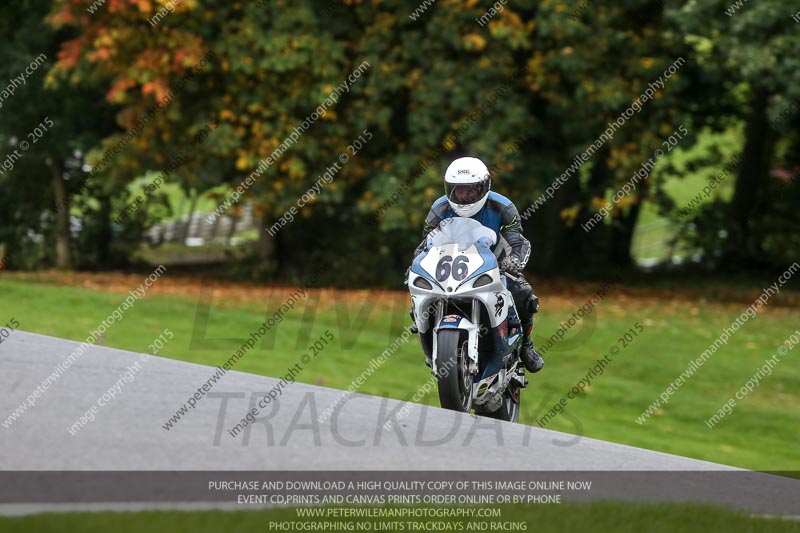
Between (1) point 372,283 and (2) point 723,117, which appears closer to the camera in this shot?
(1) point 372,283

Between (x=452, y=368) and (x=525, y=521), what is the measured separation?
226 centimetres

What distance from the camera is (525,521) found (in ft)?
19.2

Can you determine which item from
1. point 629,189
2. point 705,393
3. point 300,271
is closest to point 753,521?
point 705,393

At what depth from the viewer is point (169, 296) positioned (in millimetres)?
19938

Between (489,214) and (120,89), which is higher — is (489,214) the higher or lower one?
the higher one

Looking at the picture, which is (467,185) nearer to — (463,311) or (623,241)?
(463,311)

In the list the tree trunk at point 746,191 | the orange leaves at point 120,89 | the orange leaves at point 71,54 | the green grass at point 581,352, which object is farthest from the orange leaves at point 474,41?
the tree trunk at point 746,191

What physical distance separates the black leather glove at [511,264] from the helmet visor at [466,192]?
0.48m

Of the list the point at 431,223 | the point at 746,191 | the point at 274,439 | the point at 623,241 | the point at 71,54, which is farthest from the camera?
the point at 623,241

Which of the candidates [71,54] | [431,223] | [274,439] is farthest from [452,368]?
[71,54]

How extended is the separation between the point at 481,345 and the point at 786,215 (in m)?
22.0

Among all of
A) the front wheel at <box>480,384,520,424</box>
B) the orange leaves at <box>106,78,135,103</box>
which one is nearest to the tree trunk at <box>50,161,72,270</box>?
the orange leaves at <box>106,78,135,103</box>

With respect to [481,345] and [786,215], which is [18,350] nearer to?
[481,345]

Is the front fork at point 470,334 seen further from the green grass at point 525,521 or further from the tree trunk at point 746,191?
the tree trunk at point 746,191
